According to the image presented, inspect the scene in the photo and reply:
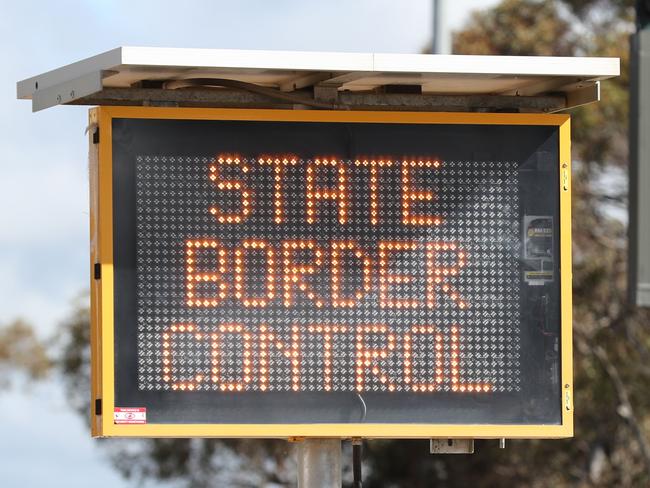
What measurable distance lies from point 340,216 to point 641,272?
8.73 feet

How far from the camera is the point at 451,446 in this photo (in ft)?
22.9

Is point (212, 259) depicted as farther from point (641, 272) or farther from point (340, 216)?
point (641, 272)

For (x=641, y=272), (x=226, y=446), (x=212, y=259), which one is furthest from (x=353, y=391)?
(x=226, y=446)

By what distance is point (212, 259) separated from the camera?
6672mm

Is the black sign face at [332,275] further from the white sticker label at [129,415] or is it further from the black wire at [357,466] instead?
the black wire at [357,466]

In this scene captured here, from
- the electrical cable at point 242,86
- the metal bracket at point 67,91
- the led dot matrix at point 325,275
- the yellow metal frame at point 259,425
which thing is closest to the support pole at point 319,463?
the yellow metal frame at point 259,425

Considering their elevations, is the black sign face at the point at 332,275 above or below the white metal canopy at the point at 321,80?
below

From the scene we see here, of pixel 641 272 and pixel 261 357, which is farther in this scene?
pixel 261 357

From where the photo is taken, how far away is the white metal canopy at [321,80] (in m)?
6.40

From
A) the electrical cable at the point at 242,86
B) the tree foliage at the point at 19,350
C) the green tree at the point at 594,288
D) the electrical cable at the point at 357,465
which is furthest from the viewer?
the tree foliage at the point at 19,350

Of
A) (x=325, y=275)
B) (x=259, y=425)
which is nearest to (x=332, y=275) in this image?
(x=325, y=275)

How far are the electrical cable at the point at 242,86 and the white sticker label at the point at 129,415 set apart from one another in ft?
4.96

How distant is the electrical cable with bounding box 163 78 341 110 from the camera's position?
6863 millimetres

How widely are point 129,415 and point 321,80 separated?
1.74 m
